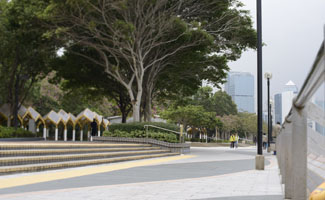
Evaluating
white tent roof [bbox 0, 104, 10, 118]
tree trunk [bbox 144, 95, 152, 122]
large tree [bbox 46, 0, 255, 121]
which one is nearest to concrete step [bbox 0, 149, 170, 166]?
large tree [bbox 46, 0, 255, 121]

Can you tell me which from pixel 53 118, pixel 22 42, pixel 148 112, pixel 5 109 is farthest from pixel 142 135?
pixel 5 109

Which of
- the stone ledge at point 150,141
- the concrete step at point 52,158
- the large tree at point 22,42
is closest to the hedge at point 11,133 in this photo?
the large tree at point 22,42

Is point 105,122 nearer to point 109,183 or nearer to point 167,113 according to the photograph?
point 167,113

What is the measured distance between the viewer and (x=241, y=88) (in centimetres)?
19350

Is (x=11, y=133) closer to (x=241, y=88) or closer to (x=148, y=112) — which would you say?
(x=148, y=112)

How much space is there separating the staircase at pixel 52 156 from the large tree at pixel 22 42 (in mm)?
9432

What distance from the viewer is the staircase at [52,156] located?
9.73 m

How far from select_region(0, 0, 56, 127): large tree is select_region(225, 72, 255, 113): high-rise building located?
165985 mm

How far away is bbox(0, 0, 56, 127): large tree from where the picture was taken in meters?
22.5

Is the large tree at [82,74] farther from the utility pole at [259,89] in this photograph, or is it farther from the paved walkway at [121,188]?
the paved walkway at [121,188]

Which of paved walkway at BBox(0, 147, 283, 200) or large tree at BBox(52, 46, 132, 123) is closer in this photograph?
paved walkway at BBox(0, 147, 283, 200)

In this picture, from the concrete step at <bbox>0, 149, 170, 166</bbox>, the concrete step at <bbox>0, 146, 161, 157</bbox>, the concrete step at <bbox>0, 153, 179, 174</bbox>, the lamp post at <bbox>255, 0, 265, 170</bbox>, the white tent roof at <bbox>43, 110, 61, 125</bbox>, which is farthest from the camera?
the white tent roof at <bbox>43, 110, 61, 125</bbox>

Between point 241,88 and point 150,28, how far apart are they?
573ft

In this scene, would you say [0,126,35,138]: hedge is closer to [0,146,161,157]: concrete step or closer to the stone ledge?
the stone ledge
